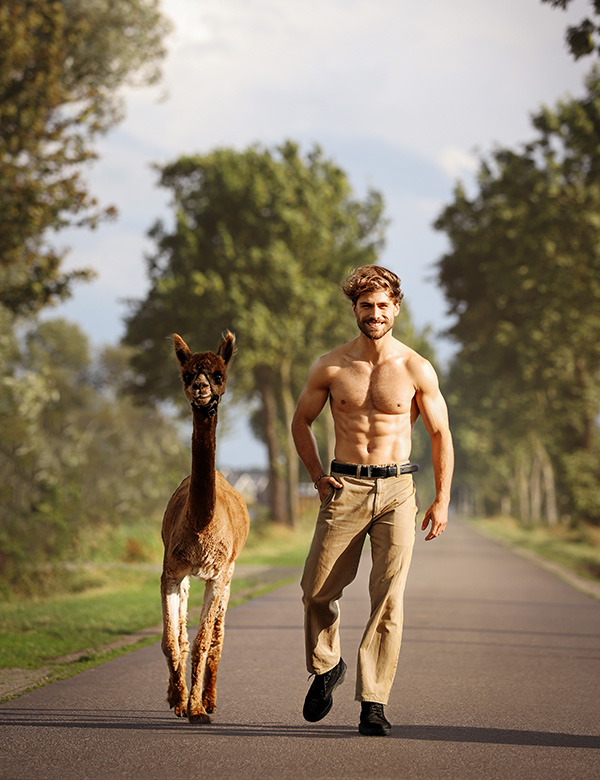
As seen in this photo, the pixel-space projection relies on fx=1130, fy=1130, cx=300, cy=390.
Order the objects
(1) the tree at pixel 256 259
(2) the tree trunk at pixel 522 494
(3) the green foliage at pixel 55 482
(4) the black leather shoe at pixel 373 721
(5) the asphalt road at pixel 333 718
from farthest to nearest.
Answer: (2) the tree trunk at pixel 522 494, (1) the tree at pixel 256 259, (3) the green foliage at pixel 55 482, (4) the black leather shoe at pixel 373 721, (5) the asphalt road at pixel 333 718

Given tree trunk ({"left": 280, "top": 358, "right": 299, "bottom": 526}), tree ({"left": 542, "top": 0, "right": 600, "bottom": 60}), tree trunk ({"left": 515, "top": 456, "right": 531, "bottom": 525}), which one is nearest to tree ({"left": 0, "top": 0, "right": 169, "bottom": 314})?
tree ({"left": 542, "top": 0, "right": 600, "bottom": 60})

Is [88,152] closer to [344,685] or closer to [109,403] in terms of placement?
[344,685]

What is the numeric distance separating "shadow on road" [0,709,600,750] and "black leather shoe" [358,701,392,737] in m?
0.06

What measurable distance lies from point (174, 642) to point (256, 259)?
3361 cm

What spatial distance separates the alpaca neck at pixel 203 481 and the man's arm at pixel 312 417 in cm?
54

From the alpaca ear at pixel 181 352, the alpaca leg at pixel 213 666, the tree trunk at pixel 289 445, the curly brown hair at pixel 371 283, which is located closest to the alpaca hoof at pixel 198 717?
the alpaca leg at pixel 213 666

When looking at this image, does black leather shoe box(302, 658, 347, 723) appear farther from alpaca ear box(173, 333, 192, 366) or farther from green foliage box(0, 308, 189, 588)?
green foliage box(0, 308, 189, 588)

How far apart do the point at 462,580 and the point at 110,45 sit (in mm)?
15102

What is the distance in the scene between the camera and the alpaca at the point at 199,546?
663cm

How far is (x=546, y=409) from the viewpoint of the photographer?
154 feet

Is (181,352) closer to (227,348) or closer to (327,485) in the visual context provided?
(227,348)

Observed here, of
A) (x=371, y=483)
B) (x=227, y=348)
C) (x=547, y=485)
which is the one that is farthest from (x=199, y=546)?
(x=547, y=485)

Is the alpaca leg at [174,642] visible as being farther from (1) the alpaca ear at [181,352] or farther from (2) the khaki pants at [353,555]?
(1) the alpaca ear at [181,352]

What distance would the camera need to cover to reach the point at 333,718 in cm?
720
